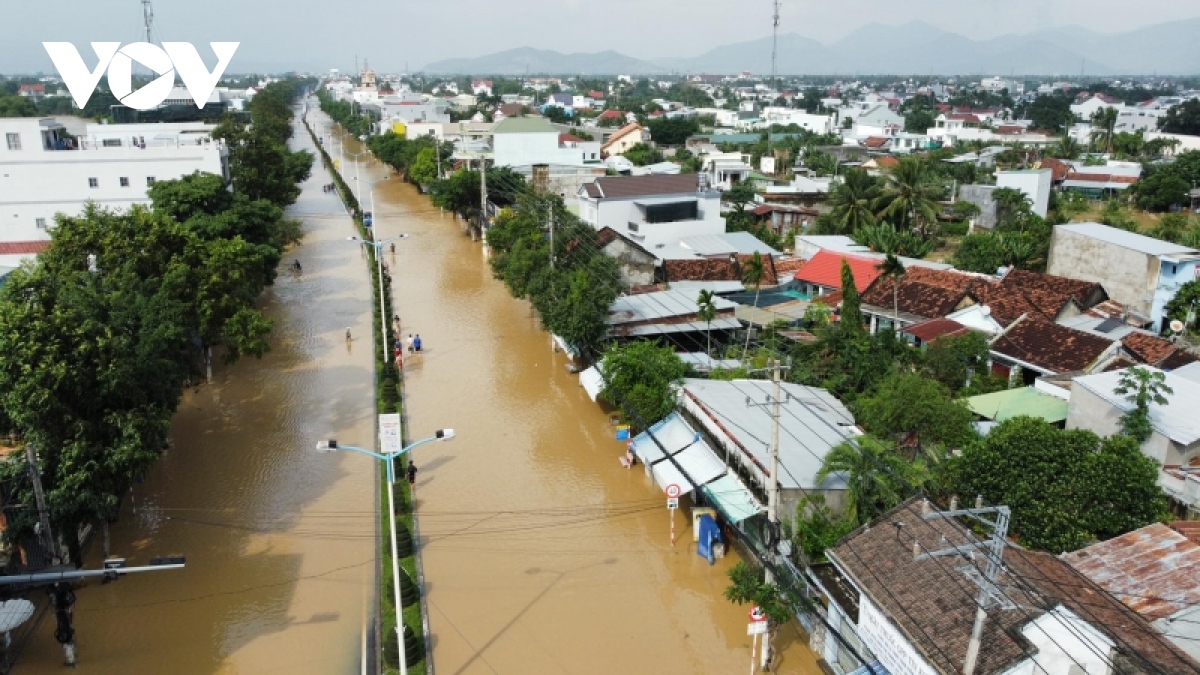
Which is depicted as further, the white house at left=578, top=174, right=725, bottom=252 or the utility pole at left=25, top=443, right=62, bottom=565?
the white house at left=578, top=174, right=725, bottom=252

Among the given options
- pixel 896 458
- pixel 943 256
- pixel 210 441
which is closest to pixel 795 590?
pixel 896 458

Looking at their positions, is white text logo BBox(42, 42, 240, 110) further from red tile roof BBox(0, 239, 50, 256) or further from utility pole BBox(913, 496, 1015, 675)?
utility pole BBox(913, 496, 1015, 675)

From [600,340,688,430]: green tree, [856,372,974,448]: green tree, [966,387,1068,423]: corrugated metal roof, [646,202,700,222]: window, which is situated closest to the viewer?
[856,372,974,448]: green tree

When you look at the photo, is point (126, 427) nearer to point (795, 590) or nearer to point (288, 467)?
point (288, 467)

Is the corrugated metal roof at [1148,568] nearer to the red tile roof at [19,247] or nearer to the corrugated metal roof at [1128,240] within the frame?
the corrugated metal roof at [1128,240]

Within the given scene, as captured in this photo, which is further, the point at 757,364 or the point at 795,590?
the point at 757,364

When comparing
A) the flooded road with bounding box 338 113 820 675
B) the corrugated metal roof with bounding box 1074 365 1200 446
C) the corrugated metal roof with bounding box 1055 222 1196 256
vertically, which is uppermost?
the corrugated metal roof with bounding box 1055 222 1196 256

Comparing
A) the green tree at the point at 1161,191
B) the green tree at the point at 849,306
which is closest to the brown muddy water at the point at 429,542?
the green tree at the point at 849,306

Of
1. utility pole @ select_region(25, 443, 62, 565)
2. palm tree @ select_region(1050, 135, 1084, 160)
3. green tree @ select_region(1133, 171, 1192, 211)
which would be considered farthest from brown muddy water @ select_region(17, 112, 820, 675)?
palm tree @ select_region(1050, 135, 1084, 160)
